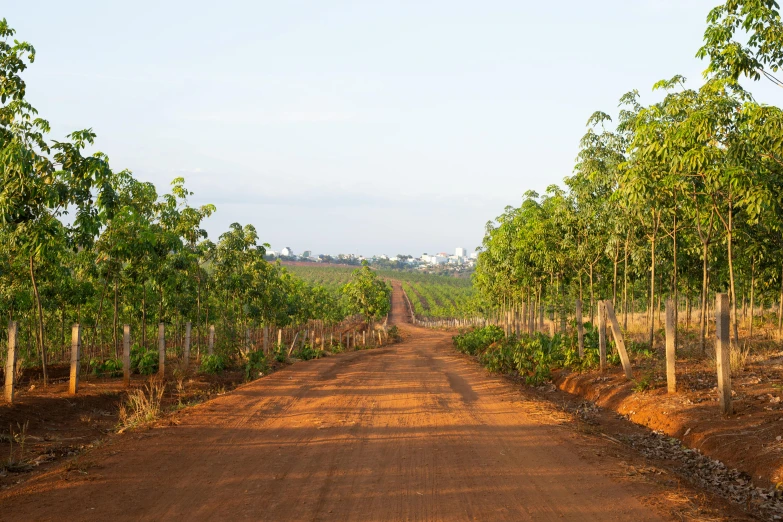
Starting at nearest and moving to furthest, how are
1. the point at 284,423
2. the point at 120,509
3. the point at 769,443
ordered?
the point at 120,509, the point at 769,443, the point at 284,423

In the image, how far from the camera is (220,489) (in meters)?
6.39

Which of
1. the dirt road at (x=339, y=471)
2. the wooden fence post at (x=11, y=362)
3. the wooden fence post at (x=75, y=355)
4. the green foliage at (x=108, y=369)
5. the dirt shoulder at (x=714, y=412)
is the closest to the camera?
the dirt road at (x=339, y=471)

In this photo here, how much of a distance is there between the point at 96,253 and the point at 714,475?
16.5 meters

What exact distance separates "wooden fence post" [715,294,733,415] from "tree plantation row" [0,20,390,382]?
34.0ft

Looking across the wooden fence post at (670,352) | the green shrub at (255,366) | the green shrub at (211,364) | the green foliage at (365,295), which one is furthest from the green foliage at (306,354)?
the green foliage at (365,295)

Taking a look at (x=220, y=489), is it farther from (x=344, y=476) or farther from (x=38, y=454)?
(x=38, y=454)

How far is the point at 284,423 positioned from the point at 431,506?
4.76 metres

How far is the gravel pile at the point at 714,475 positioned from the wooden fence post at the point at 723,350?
0.94 m

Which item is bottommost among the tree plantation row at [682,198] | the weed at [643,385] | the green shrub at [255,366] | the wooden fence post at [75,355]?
the green shrub at [255,366]

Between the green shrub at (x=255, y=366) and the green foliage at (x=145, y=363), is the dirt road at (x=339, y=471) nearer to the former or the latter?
the green foliage at (x=145, y=363)

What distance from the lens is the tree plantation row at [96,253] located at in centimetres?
1040

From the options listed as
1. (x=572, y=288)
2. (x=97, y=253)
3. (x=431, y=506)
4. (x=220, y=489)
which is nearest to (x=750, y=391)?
(x=431, y=506)

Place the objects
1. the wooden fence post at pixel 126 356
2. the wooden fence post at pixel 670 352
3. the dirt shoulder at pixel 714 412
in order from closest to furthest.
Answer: the dirt shoulder at pixel 714 412, the wooden fence post at pixel 670 352, the wooden fence post at pixel 126 356

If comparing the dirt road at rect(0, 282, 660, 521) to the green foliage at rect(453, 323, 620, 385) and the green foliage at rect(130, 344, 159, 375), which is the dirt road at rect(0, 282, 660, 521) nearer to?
the green foliage at rect(453, 323, 620, 385)
